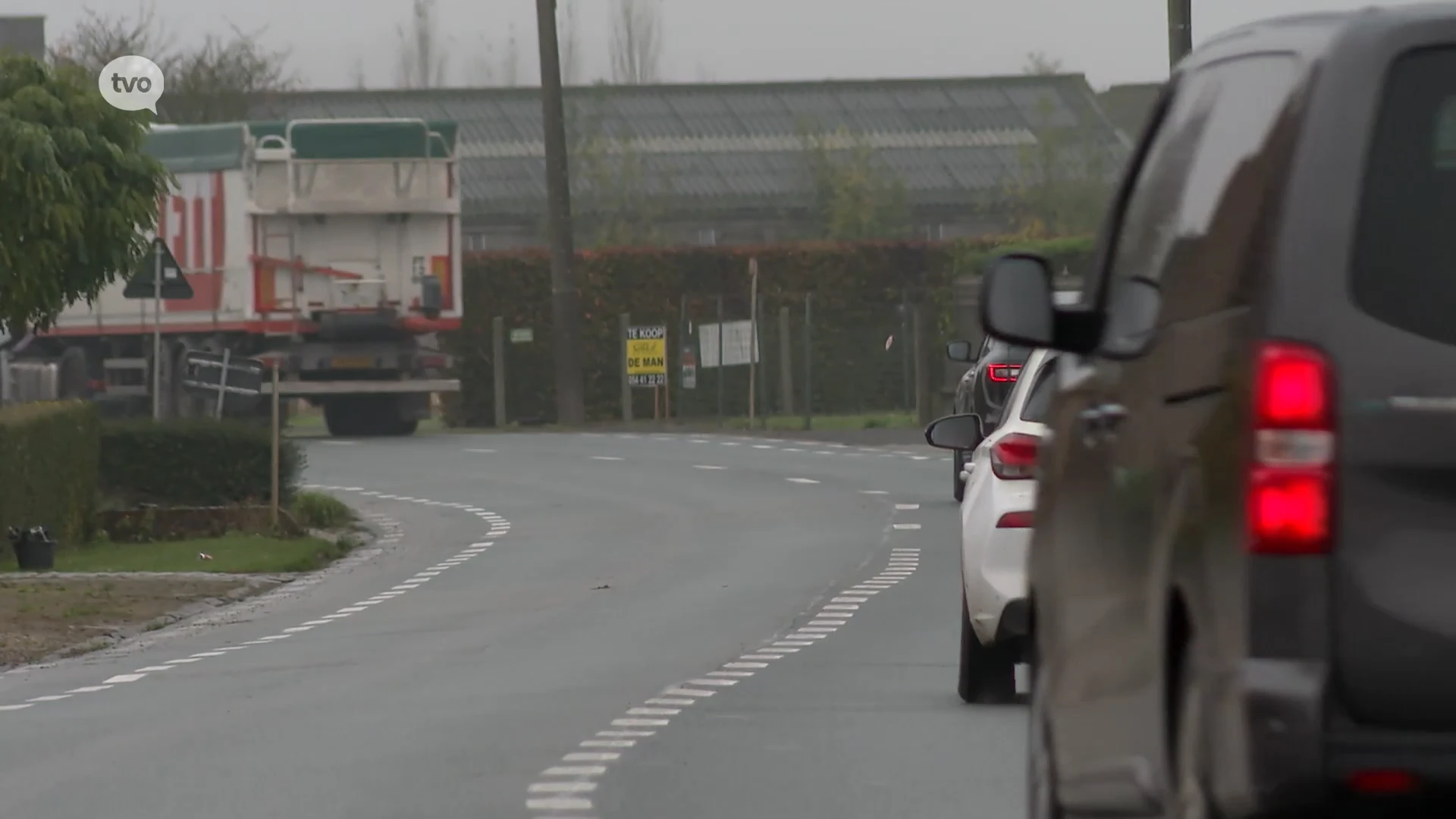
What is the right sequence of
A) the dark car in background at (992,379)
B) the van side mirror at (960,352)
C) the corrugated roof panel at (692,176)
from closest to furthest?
the dark car in background at (992,379)
the van side mirror at (960,352)
the corrugated roof panel at (692,176)

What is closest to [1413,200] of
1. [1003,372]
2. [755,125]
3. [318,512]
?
[1003,372]

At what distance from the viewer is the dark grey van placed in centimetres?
479

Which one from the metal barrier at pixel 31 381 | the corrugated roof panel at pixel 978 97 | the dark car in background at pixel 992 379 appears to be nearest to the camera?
the dark car in background at pixel 992 379

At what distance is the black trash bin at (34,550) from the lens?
22.9 metres

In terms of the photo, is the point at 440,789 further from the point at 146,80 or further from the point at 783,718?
the point at 146,80

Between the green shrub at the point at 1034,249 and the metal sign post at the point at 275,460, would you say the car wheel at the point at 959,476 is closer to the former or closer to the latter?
the metal sign post at the point at 275,460

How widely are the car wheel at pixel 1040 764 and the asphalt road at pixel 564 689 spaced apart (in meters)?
1.97

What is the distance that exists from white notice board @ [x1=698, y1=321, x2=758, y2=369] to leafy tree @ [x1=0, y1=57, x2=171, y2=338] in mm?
15287

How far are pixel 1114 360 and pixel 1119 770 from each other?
2.46 ft

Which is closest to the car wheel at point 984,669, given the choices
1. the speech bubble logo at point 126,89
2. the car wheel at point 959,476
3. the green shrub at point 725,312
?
the car wheel at point 959,476

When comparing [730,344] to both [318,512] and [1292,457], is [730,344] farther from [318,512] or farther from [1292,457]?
[1292,457]

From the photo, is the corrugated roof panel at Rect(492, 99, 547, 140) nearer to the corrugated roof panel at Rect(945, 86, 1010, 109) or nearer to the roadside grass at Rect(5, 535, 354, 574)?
the corrugated roof panel at Rect(945, 86, 1010, 109)

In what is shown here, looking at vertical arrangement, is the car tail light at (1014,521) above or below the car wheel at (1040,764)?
above

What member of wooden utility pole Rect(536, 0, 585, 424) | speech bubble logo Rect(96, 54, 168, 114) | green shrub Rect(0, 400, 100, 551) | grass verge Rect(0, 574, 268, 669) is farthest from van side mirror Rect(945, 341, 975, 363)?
wooden utility pole Rect(536, 0, 585, 424)
